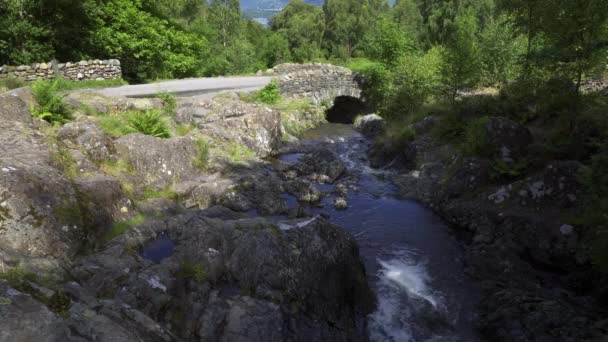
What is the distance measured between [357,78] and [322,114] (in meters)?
6.21

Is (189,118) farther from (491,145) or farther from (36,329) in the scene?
(36,329)

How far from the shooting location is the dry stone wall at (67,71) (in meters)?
20.9

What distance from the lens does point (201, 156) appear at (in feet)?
53.6

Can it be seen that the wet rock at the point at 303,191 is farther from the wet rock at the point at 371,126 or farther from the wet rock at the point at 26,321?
the wet rock at the point at 371,126

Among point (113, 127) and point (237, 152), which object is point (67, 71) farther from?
point (237, 152)

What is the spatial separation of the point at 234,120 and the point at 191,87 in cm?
879

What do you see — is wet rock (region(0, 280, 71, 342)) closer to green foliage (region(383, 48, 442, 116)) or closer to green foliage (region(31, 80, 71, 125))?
green foliage (region(31, 80, 71, 125))

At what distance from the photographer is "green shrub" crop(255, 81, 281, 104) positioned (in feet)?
92.3

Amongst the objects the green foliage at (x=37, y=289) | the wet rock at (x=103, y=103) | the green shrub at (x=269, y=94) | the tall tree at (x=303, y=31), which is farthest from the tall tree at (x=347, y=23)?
the green foliage at (x=37, y=289)

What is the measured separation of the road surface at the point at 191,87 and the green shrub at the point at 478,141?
52.5 ft

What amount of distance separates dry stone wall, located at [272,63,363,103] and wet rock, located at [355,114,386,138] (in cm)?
551

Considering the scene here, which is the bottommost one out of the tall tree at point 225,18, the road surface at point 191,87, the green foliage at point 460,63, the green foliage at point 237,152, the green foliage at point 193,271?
the green foliage at point 237,152

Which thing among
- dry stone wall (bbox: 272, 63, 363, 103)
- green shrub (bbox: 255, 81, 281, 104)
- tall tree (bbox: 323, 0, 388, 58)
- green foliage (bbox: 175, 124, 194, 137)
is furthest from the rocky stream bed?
tall tree (bbox: 323, 0, 388, 58)

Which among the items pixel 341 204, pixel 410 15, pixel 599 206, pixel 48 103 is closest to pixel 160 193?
pixel 48 103
